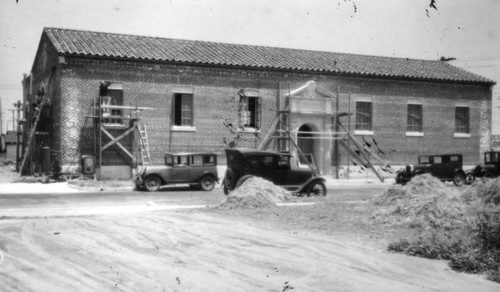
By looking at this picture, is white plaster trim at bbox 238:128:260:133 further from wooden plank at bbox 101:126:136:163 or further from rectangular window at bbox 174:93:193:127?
wooden plank at bbox 101:126:136:163

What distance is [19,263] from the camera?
6875mm

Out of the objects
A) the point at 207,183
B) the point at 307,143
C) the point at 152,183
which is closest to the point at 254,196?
the point at 152,183

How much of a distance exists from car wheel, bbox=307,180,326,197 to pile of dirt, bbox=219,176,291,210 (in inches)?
71.8

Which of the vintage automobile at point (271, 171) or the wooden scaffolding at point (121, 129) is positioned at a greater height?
the wooden scaffolding at point (121, 129)

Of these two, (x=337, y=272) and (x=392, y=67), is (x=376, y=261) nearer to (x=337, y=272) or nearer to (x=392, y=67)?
(x=337, y=272)

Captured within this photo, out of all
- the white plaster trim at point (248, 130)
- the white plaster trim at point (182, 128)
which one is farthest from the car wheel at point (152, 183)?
the white plaster trim at point (248, 130)

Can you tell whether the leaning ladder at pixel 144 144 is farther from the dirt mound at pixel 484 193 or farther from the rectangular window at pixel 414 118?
the rectangular window at pixel 414 118

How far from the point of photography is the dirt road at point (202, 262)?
591 centimetres

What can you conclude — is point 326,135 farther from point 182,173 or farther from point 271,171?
point 271,171

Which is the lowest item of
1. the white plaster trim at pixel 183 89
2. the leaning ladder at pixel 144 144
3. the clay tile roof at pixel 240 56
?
the leaning ladder at pixel 144 144

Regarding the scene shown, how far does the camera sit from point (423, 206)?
11.2 metres

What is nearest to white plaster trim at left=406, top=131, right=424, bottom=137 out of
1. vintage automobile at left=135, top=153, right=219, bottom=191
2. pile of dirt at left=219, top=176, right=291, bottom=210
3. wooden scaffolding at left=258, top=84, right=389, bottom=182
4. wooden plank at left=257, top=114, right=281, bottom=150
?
wooden scaffolding at left=258, top=84, right=389, bottom=182

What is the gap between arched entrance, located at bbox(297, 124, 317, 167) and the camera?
2933 cm

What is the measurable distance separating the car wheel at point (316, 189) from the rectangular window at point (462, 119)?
18.9m
